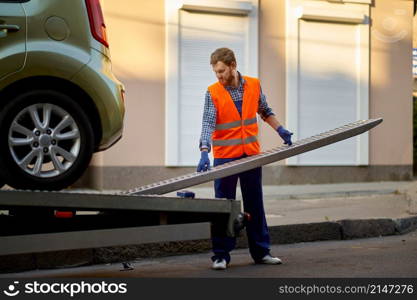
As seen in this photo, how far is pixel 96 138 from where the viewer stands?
533 centimetres

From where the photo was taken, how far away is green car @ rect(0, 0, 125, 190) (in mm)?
4875

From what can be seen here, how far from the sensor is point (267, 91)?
567 inches

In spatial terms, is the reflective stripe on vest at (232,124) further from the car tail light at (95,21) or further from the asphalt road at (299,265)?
the car tail light at (95,21)

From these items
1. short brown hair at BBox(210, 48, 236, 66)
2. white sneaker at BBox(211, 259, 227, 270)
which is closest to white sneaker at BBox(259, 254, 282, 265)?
white sneaker at BBox(211, 259, 227, 270)

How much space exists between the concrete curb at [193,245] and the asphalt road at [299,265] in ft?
0.32

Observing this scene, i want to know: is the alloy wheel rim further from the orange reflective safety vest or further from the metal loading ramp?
the orange reflective safety vest

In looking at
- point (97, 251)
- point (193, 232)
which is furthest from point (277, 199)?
point (193, 232)

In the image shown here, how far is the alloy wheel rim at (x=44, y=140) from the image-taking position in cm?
489

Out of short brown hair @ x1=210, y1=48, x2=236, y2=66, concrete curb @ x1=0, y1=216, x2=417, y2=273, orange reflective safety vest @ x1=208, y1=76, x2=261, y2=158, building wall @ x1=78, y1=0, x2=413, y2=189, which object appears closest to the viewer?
short brown hair @ x1=210, y1=48, x2=236, y2=66

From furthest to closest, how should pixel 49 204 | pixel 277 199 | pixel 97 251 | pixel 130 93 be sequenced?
pixel 130 93, pixel 277 199, pixel 97 251, pixel 49 204

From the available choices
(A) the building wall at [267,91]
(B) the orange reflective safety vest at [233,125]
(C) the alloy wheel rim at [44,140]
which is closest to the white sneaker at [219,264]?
(B) the orange reflective safety vest at [233,125]

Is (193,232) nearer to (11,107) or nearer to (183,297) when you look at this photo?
(183,297)

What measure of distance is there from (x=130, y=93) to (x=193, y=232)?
822 cm

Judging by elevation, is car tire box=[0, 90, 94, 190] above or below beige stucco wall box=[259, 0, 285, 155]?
below
